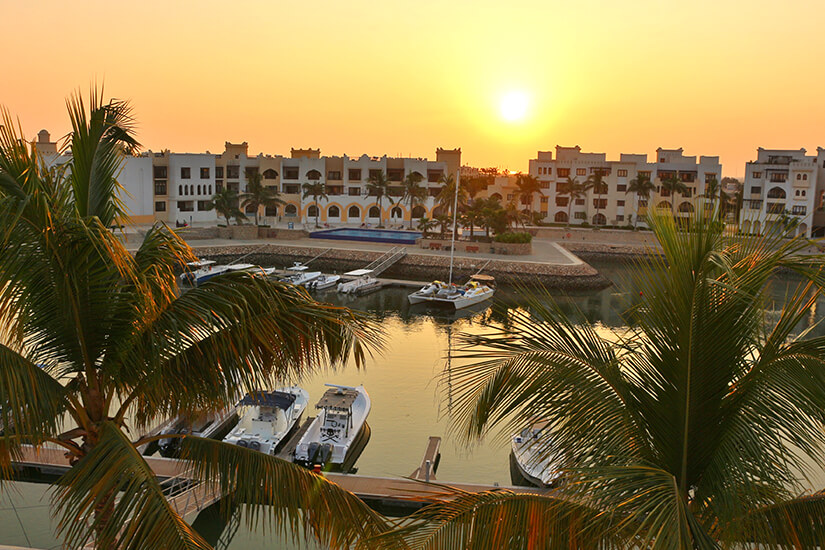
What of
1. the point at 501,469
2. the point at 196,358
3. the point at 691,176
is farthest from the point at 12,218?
the point at 691,176

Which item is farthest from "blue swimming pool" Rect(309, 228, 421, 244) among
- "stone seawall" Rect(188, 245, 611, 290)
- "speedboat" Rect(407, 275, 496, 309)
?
"speedboat" Rect(407, 275, 496, 309)

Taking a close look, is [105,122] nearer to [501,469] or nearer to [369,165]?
[501,469]

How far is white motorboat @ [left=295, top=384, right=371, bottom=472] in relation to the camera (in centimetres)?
1752

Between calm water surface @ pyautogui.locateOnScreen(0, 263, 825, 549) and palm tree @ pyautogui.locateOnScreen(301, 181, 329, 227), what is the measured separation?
34.8 metres

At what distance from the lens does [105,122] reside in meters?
6.29

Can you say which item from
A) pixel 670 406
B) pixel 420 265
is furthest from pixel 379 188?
pixel 670 406

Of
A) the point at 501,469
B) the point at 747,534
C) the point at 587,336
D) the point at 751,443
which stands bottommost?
the point at 501,469

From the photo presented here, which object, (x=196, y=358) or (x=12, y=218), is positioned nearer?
(x=12, y=218)

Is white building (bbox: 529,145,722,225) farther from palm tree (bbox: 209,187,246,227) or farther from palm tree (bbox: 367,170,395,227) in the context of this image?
palm tree (bbox: 209,187,246,227)

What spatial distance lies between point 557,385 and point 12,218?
155 inches

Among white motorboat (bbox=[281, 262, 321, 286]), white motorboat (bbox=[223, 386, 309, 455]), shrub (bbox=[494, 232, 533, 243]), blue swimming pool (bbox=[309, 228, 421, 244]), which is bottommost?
white motorboat (bbox=[223, 386, 309, 455])

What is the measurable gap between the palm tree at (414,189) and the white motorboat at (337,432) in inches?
2036

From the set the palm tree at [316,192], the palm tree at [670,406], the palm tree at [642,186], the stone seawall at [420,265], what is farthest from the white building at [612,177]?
the palm tree at [670,406]

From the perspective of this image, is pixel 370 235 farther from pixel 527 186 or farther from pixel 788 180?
pixel 788 180
